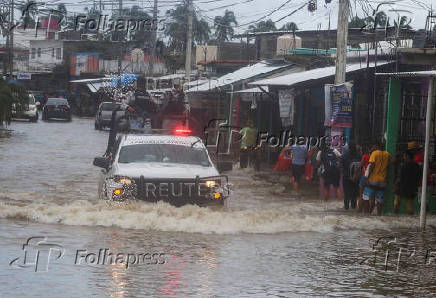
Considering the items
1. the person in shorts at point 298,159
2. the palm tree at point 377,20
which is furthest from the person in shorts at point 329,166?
the palm tree at point 377,20

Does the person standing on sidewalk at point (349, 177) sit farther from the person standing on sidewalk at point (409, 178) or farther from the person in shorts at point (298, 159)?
the person in shorts at point (298, 159)

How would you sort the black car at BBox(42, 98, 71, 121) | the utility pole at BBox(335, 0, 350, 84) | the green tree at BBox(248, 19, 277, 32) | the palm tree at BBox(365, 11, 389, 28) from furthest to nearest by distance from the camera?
the green tree at BBox(248, 19, 277, 32) < the black car at BBox(42, 98, 71, 121) < the palm tree at BBox(365, 11, 389, 28) < the utility pole at BBox(335, 0, 350, 84)

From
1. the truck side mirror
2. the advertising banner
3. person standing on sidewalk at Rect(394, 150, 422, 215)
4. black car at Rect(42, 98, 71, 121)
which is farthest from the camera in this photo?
black car at Rect(42, 98, 71, 121)

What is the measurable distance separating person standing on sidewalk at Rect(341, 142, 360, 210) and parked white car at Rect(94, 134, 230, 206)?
425cm

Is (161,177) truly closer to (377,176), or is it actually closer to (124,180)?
(124,180)

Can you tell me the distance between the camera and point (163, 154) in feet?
52.0

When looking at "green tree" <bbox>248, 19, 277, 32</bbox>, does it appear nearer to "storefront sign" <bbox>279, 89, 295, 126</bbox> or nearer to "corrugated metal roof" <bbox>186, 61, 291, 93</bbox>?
"corrugated metal roof" <bbox>186, 61, 291, 93</bbox>

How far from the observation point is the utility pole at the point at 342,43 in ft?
71.2

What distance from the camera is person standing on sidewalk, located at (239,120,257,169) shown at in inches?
1174

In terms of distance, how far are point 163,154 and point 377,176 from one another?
14.5 ft

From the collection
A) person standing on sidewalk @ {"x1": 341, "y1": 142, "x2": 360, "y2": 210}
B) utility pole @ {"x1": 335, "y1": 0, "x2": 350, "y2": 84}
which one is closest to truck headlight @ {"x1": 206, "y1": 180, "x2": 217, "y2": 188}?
person standing on sidewalk @ {"x1": 341, "y1": 142, "x2": 360, "y2": 210}

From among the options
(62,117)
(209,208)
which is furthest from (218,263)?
(62,117)

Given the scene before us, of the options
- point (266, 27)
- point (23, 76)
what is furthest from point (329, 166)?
point (266, 27)

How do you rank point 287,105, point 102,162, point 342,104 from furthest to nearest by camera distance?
point 287,105 → point 342,104 → point 102,162
